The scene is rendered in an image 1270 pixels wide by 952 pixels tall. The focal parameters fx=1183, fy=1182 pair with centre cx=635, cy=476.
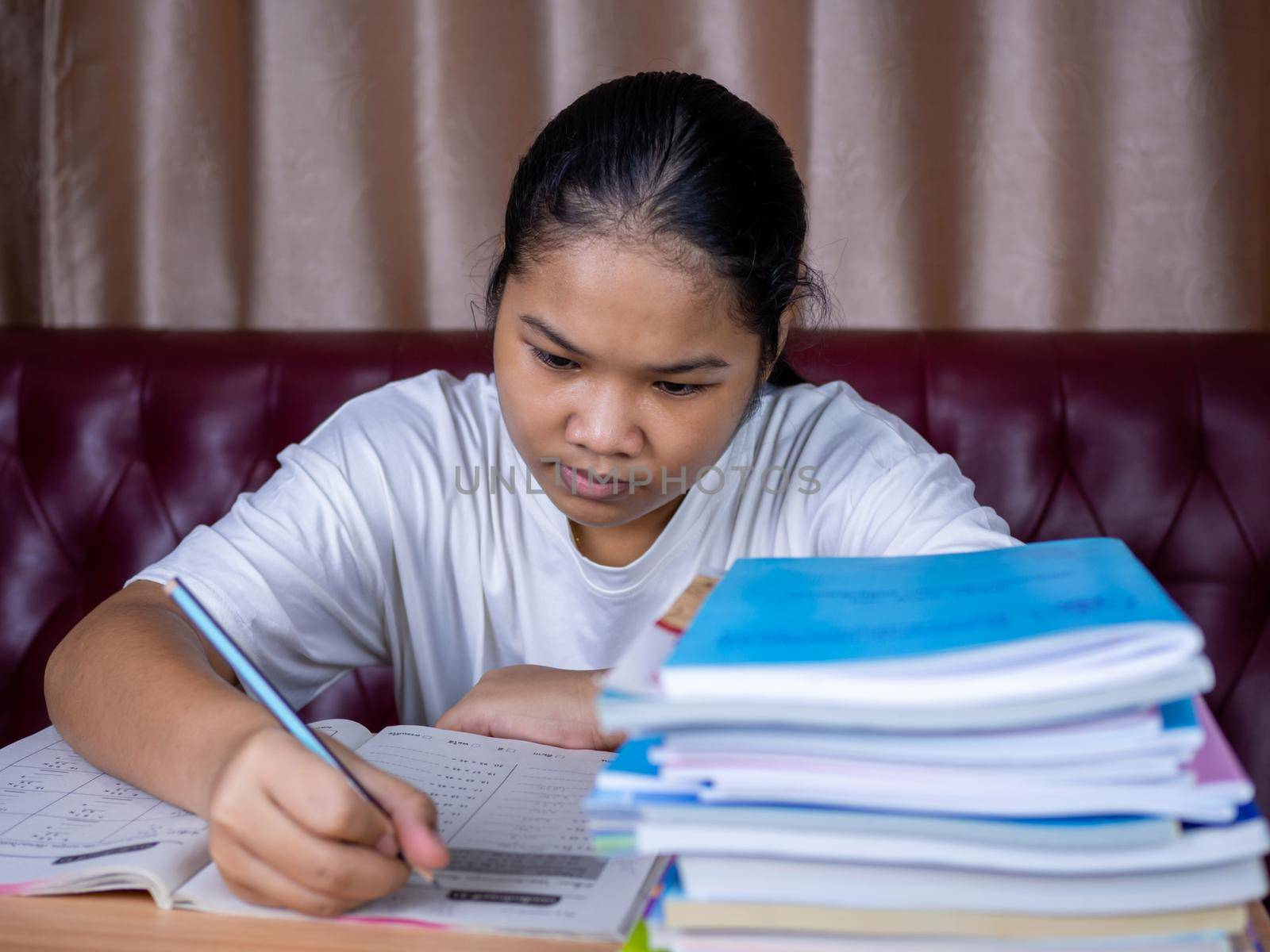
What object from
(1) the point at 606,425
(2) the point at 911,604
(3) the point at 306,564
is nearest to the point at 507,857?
(2) the point at 911,604

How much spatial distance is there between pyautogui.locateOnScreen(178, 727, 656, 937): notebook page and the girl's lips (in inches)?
9.5

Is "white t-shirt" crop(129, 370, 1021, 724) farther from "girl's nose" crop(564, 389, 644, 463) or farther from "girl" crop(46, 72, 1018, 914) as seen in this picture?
"girl's nose" crop(564, 389, 644, 463)

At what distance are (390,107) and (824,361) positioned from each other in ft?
2.51

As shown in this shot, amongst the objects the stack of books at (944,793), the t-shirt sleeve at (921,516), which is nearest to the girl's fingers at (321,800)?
the stack of books at (944,793)

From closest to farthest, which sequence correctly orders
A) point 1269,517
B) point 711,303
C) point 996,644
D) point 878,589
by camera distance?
point 996,644 < point 878,589 < point 711,303 < point 1269,517

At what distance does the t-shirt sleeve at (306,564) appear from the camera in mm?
1010

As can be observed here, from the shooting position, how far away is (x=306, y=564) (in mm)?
1075

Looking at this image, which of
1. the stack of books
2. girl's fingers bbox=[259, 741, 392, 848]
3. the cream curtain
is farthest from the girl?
the cream curtain

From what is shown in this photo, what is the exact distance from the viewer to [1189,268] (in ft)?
5.45

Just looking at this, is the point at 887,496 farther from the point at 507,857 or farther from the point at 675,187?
the point at 507,857

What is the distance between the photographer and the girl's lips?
0.97m

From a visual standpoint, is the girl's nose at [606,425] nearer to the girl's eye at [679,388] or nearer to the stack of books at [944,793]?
the girl's eye at [679,388]

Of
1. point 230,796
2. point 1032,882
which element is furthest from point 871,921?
point 230,796

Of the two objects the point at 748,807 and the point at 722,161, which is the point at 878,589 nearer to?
the point at 748,807
